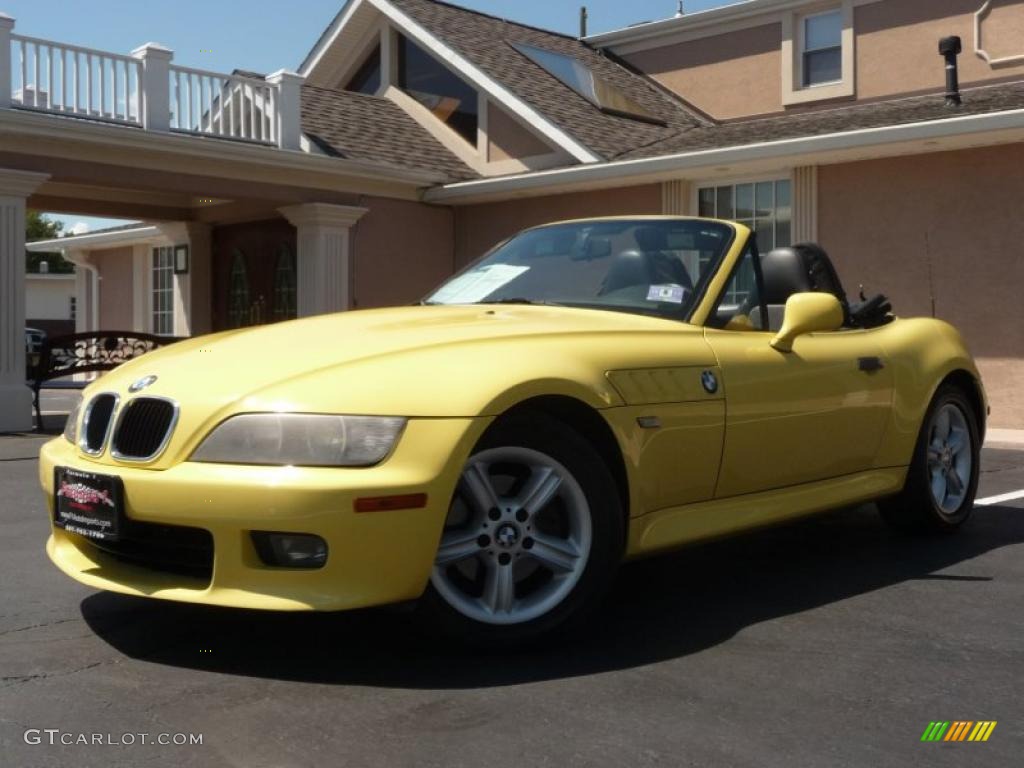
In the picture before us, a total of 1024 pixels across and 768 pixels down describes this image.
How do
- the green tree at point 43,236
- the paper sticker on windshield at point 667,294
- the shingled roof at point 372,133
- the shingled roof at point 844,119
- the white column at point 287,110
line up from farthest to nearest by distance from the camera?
the green tree at point 43,236 < the shingled roof at point 372,133 < the white column at point 287,110 < the shingled roof at point 844,119 < the paper sticker on windshield at point 667,294

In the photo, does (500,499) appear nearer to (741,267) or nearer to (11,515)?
(741,267)

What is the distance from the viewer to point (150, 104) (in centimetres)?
1321

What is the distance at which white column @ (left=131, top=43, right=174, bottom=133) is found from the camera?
13203mm

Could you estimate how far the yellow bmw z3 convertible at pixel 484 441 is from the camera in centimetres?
335

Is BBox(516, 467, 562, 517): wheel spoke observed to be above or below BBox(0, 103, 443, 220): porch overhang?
below

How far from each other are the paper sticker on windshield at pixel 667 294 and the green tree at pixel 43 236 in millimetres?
78243

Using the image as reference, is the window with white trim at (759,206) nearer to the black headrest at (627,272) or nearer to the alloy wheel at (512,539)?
the black headrest at (627,272)

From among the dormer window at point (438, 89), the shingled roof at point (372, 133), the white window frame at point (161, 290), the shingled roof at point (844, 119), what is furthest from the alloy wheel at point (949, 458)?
the white window frame at point (161, 290)

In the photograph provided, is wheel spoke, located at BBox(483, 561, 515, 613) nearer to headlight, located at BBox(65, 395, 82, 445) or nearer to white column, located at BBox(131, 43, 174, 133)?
headlight, located at BBox(65, 395, 82, 445)

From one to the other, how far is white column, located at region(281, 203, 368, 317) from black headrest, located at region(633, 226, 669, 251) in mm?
10236

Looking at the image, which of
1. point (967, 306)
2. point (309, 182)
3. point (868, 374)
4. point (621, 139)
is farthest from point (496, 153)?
point (868, 374)

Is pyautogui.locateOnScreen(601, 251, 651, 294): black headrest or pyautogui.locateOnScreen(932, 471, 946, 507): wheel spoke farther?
pyautogui.locateOnScreen(932, 471, 946, 507): wheel spoke

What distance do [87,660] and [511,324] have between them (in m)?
1.69

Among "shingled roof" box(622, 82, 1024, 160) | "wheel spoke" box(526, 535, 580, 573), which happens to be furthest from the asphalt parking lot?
"shingled roof" box(622, 82, 1024, 160)
